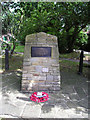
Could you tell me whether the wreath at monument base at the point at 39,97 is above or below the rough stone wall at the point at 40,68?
below

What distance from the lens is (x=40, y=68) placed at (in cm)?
441

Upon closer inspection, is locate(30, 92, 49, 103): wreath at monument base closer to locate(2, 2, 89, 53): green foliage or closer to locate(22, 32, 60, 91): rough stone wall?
locate(22, 32, 60, 91): rough stone wall

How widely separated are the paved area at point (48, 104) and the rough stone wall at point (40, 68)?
34cm

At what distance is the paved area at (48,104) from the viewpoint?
10.4ft

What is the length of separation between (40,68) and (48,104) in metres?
1.29

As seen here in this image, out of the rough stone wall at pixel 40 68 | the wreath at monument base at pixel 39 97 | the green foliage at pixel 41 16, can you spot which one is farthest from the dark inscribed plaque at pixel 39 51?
the green foliage at pixel 41 16

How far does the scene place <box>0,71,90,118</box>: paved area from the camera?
3158mm

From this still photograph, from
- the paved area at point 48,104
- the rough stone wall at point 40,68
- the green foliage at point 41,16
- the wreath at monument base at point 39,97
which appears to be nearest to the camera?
the paved area at point 48,104

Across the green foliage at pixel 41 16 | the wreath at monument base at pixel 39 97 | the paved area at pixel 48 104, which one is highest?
the green foliage at pixel 41 16

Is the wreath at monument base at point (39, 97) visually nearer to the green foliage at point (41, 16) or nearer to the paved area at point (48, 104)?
the paved area at point (48, 104)

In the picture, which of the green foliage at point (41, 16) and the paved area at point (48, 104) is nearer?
the paved area at point (48, 104)

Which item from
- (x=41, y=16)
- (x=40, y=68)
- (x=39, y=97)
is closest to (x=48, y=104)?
(x=39, y=97)

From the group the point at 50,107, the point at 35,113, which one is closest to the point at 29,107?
the point at 35,113

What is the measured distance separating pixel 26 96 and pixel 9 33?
237 inches
